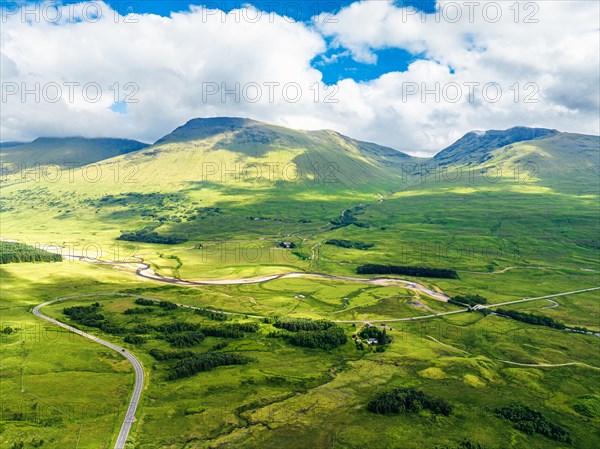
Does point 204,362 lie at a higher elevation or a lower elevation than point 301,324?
lower

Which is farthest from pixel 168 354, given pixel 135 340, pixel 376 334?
pixel 376 334

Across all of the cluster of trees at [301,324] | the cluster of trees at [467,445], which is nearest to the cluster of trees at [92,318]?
the cluster of trees at [301,324]

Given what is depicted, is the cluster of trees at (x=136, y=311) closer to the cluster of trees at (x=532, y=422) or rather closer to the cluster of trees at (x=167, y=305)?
the cluster of trees at (x=167, y=305)

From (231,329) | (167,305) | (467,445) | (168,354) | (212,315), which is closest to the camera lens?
(467,445)

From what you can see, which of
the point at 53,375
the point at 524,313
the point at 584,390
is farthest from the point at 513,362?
the point at 53,375

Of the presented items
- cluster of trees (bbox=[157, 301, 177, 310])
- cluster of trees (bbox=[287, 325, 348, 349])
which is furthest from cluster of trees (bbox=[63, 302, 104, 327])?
cluster of trees (bbox=[287, 325, 348, 349])

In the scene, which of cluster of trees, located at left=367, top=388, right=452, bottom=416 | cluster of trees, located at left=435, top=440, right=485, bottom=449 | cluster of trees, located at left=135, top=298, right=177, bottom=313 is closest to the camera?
cluster of trees, located at left=435, top=440, right=485, bottom=449

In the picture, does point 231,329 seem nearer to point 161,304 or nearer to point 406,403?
point 161,304

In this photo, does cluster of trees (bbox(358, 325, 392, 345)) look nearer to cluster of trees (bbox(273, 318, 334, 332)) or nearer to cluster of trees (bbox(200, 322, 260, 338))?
cluster of trees (bbox(273, 318, 334, 332))
